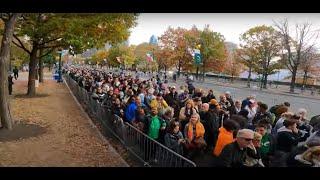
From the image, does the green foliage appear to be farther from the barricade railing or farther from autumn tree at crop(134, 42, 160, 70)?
the barricade railing

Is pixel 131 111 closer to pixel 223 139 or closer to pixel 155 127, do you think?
pixel 155 127

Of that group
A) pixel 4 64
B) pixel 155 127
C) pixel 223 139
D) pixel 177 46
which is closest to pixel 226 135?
pixel 223 139

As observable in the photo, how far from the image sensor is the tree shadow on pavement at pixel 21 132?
40.2 ft

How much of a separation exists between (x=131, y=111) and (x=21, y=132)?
4.12 m

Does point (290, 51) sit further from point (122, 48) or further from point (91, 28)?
point (122, 48)

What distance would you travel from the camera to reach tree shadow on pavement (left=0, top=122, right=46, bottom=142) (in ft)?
40.2

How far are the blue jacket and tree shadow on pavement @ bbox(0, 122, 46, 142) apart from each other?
3392mm

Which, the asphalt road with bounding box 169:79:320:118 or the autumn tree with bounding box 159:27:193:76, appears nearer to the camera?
the asphalt road with bounding box 169:79:320:118

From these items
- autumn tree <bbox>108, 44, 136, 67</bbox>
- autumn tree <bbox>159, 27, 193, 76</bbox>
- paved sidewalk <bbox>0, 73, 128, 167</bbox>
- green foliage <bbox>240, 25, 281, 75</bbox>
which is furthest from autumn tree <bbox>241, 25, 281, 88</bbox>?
paved sidewalk <bbox>0, 73, 128, 167</bbox>

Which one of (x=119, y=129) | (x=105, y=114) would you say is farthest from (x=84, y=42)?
(x=119, y=129)

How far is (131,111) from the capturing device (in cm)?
1138

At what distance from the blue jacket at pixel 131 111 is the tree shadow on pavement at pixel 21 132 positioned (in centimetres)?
339
